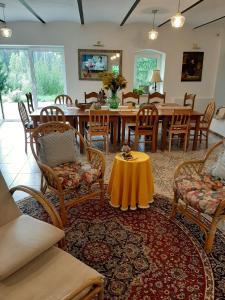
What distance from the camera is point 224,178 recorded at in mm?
2367

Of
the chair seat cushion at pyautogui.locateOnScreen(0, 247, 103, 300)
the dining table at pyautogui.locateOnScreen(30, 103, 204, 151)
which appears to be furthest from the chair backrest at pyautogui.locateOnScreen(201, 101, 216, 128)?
the chair seat cushion at pyautogui.locateOnScreen(0, 247, 103, 300)

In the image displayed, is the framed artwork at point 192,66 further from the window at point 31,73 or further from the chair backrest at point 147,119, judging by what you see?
the window at point 31,73

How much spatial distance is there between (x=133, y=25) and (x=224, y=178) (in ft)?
17.0

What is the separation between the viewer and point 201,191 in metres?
2.17

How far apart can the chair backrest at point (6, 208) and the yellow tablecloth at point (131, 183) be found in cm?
113

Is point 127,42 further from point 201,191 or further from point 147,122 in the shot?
point 201,191

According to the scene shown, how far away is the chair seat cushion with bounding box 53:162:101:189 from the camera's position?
2.34 metres

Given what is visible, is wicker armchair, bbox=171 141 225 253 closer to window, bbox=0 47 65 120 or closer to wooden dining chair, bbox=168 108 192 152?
wooden dining chair, bbox=168 108 192 152

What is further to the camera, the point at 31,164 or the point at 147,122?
the point at 147,122

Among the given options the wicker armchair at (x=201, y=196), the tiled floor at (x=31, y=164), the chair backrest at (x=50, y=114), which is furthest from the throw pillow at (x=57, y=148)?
the chair backrest at (x=50, y=114)

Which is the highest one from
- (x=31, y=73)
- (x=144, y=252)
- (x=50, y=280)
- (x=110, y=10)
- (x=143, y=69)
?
(x=110, y=10)

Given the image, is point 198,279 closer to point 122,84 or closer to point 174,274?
point 174,274

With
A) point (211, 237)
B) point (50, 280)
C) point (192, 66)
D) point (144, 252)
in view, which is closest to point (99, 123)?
point (144, 252)

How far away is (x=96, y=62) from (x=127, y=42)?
3.17 feet
